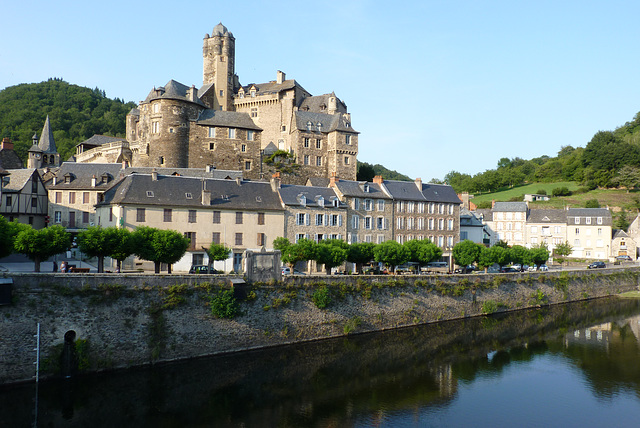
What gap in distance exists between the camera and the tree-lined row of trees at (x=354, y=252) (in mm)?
31156

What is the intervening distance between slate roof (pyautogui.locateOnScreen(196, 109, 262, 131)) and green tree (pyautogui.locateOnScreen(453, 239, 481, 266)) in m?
27.6

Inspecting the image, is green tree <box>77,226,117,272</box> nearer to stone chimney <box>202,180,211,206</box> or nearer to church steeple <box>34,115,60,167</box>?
stone chimney <box>202,180,211,206</box>

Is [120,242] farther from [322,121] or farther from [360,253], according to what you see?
[322,121]

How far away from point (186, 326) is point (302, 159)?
125 ft

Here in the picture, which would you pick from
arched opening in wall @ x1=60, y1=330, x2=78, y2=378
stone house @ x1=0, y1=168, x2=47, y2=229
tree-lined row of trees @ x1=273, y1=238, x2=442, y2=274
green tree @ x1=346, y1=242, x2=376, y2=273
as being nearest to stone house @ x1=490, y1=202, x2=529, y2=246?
tree-lined row of trees @ x1=273, y1=238, x2=442, y2=274

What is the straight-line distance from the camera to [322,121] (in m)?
60.9

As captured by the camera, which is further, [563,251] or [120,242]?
[563,251]

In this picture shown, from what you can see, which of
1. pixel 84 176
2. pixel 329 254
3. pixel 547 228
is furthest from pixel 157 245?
pixel 547 228

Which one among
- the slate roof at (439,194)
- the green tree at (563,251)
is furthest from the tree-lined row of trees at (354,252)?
the green tree at (563,251)

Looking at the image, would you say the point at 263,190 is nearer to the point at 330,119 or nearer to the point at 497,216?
the point at 330,119

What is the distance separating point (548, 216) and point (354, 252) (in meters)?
42.4

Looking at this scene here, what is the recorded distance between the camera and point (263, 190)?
39.5 metres

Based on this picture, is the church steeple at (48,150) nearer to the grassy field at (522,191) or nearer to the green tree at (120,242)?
the green tree at (120,242)

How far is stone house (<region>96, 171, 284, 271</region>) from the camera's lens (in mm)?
33625
